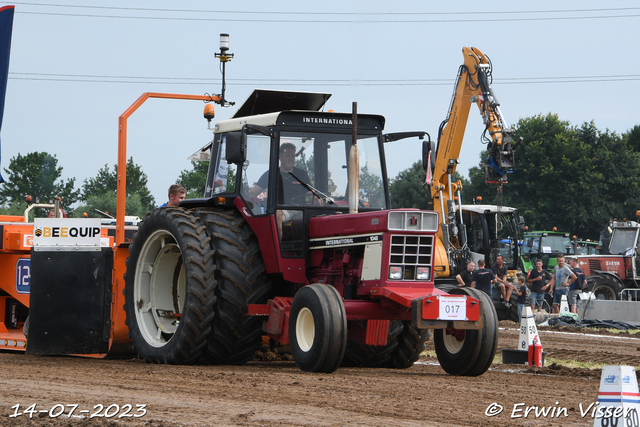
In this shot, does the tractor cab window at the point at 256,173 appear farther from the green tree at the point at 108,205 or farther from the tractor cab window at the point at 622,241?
the green tree at the point at 108,205

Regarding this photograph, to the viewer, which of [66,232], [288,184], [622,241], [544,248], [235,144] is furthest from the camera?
[544,248]

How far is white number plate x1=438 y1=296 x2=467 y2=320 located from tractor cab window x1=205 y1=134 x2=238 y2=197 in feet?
9.40

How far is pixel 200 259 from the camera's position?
8.28 m

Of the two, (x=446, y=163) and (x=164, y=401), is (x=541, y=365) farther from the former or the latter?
(x=446, y=163)

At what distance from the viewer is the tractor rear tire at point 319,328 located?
7.39 metres

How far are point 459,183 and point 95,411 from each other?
598 inches

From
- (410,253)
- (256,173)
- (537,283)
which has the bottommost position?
(537,283)

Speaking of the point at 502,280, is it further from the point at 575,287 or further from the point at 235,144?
the point at 235,144

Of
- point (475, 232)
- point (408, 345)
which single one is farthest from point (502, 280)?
point (408, 345)

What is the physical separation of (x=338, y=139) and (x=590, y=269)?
654 inches

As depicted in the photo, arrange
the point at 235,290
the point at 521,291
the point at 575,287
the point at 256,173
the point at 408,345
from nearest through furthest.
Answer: the point at 235,290
the point at 256,173
the point at 408,345
the point at 521,291
the point at 575,287

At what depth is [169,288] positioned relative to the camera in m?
9.57

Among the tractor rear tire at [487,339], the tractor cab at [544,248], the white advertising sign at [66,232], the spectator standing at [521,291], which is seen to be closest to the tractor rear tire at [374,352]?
the tractor rear tire at [487,339]

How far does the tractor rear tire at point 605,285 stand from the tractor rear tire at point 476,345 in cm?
1568
